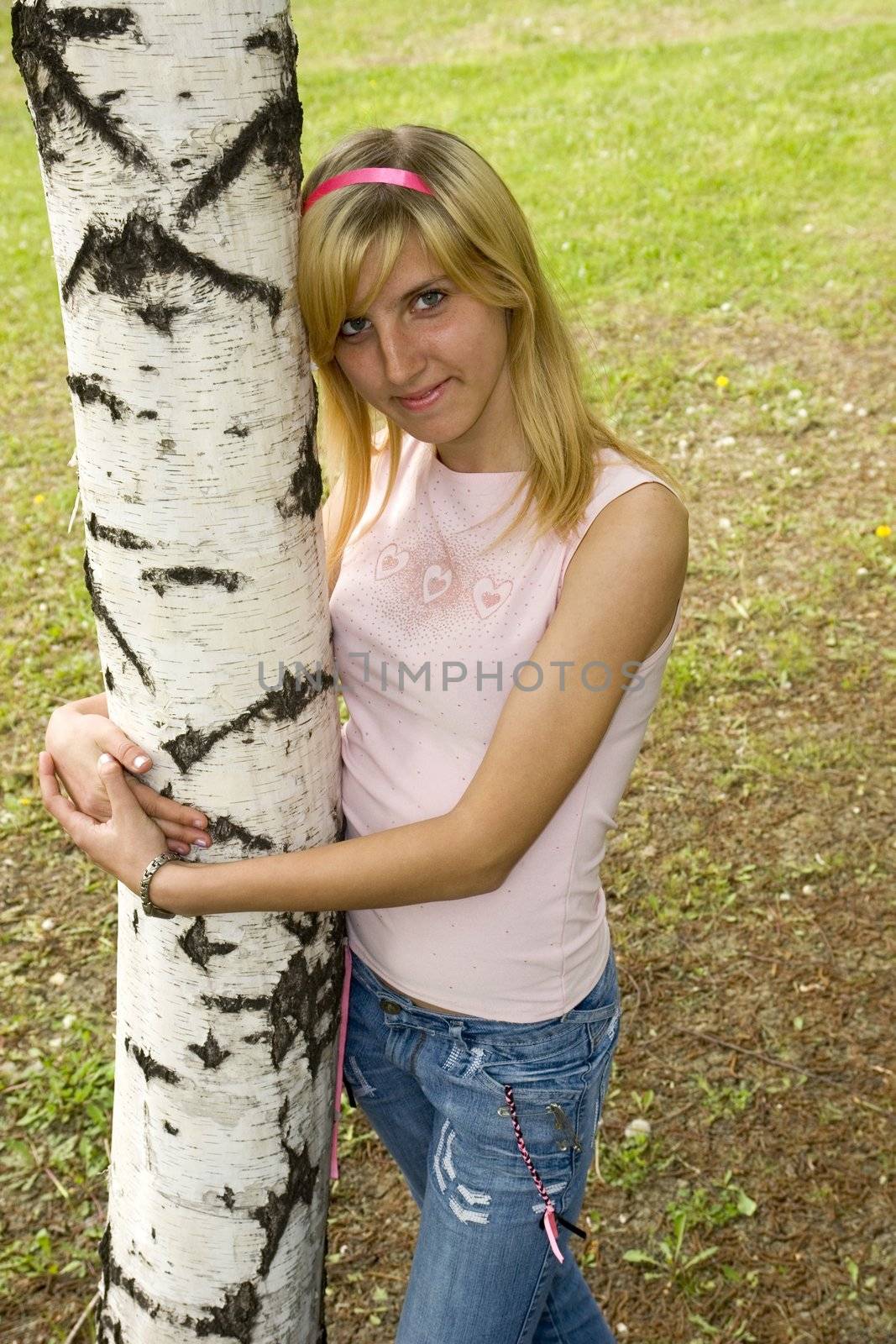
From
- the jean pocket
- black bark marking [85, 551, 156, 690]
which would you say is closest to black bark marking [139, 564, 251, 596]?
black bark marking [85, 551, 156, 690]

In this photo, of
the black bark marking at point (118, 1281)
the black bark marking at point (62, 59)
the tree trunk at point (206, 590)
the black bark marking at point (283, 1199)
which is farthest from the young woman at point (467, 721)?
the black bark marking at point (118, 1281)

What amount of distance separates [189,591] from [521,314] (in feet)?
2.40

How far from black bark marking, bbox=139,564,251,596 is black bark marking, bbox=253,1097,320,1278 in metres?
0.88

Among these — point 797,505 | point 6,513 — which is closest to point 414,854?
point 797,505

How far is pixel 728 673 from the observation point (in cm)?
516

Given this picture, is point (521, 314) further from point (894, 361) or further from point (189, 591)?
point (894, 361)

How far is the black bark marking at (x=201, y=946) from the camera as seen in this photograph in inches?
77.4

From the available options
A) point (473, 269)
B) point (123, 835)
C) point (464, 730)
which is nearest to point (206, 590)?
point (123, 835)

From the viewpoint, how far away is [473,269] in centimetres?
195

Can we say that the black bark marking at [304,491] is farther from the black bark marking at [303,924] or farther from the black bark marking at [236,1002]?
the black bark marking at [236,1002]

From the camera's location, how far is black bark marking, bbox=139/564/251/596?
5.83ft

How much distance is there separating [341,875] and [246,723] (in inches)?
10.4

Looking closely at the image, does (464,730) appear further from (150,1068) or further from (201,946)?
(150,1068)

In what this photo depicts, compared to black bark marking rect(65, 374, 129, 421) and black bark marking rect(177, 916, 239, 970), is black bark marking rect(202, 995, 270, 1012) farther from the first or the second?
black bark marking rect(65, 374, 129, 421)
